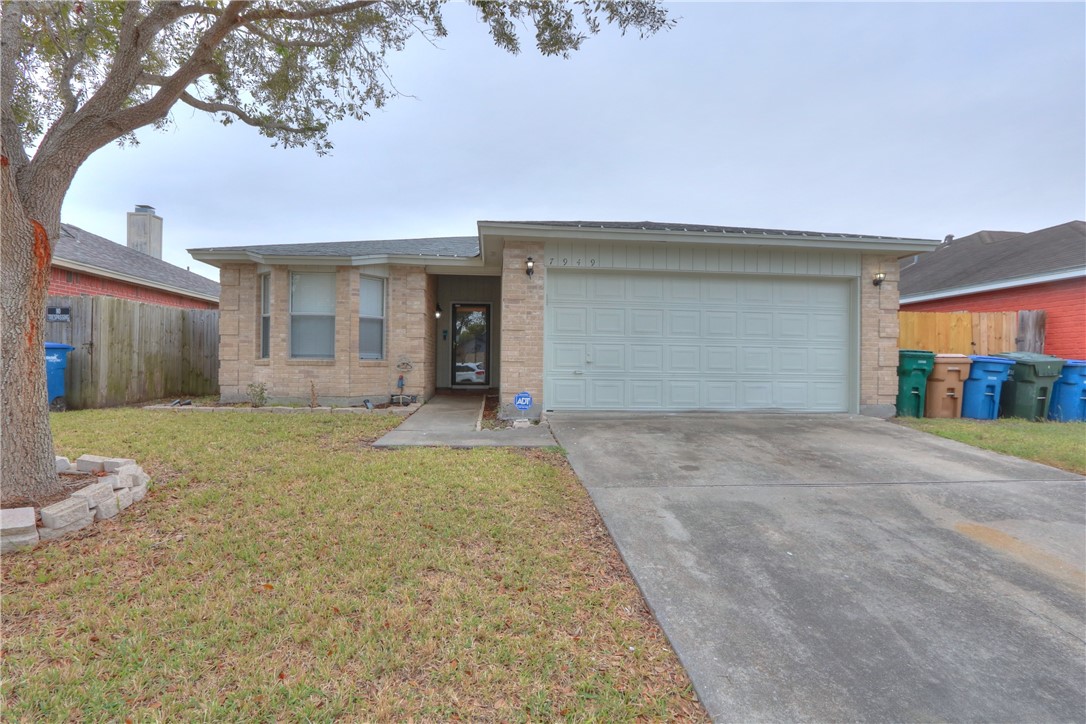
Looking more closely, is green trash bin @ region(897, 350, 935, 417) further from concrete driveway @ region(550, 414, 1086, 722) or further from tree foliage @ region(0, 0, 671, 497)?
tree foliage @ region(0, 0, 671, 497)

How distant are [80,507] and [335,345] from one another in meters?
5.31

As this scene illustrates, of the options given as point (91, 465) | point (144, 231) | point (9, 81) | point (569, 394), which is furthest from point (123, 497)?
point (144, 231)

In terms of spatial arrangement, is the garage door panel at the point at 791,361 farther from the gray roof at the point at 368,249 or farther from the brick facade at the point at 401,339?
the gray roof at the point at 368,249

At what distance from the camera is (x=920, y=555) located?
9.09 ft

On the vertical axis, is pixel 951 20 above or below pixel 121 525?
above

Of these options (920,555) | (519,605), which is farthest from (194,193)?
(920,555)

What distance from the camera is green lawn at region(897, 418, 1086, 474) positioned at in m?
4.96

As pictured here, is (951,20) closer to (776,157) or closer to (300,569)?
(776,157)

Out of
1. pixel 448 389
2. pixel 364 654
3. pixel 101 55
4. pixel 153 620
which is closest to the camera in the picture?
pixel 364 654

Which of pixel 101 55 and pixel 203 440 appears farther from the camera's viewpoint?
pixel 203 440

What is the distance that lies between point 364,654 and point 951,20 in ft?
42.7

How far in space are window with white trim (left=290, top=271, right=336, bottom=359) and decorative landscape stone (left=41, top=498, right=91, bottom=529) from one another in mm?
5262

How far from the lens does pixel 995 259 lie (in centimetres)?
1204

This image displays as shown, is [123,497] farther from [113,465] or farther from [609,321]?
[609,321]
